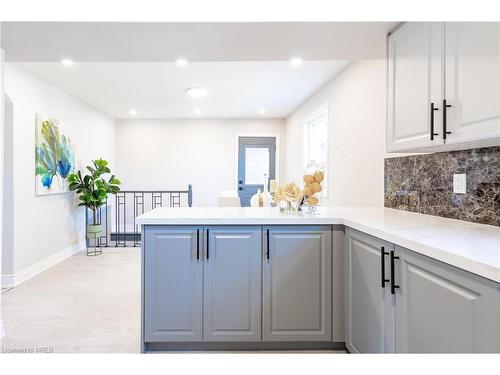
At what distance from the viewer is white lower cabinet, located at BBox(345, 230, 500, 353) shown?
990mm

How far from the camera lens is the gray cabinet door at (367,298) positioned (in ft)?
5.11

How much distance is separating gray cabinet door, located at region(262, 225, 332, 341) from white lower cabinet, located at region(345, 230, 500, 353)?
0.47 ft

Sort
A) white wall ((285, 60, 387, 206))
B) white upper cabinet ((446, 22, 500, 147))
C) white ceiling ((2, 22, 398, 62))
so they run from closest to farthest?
white upper cabinet ((446, 22, 500, 147))
white ceiling ((2, 22, 398, 62))
white wall ((285, 60, 387, 206))

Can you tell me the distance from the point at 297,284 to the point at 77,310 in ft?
6.71

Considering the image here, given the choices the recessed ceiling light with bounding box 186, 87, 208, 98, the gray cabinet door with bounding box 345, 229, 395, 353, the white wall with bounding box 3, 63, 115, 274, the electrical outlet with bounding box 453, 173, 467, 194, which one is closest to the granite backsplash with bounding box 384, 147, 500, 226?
the electrical outlet with bounding box 453, 173, 467, 194

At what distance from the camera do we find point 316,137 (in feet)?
18.3

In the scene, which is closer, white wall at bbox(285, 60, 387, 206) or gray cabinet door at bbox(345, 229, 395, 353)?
gray cabinet door at bbox(345, 229, 395, 353)

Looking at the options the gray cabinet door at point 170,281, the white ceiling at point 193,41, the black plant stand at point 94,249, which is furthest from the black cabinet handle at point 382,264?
the black plant stand at point 94,249

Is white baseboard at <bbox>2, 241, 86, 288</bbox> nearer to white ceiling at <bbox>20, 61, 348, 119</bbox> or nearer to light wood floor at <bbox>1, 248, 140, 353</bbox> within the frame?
light wood floor at <bbox>1, 248, 140, 353</bbox>

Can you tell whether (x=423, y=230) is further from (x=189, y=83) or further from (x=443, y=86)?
(x=189, y=83)

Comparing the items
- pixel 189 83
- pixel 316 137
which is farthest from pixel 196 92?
pixel 316 137

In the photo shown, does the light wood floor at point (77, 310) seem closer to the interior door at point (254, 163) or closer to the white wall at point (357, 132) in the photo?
the white wall at point (357, 132)
